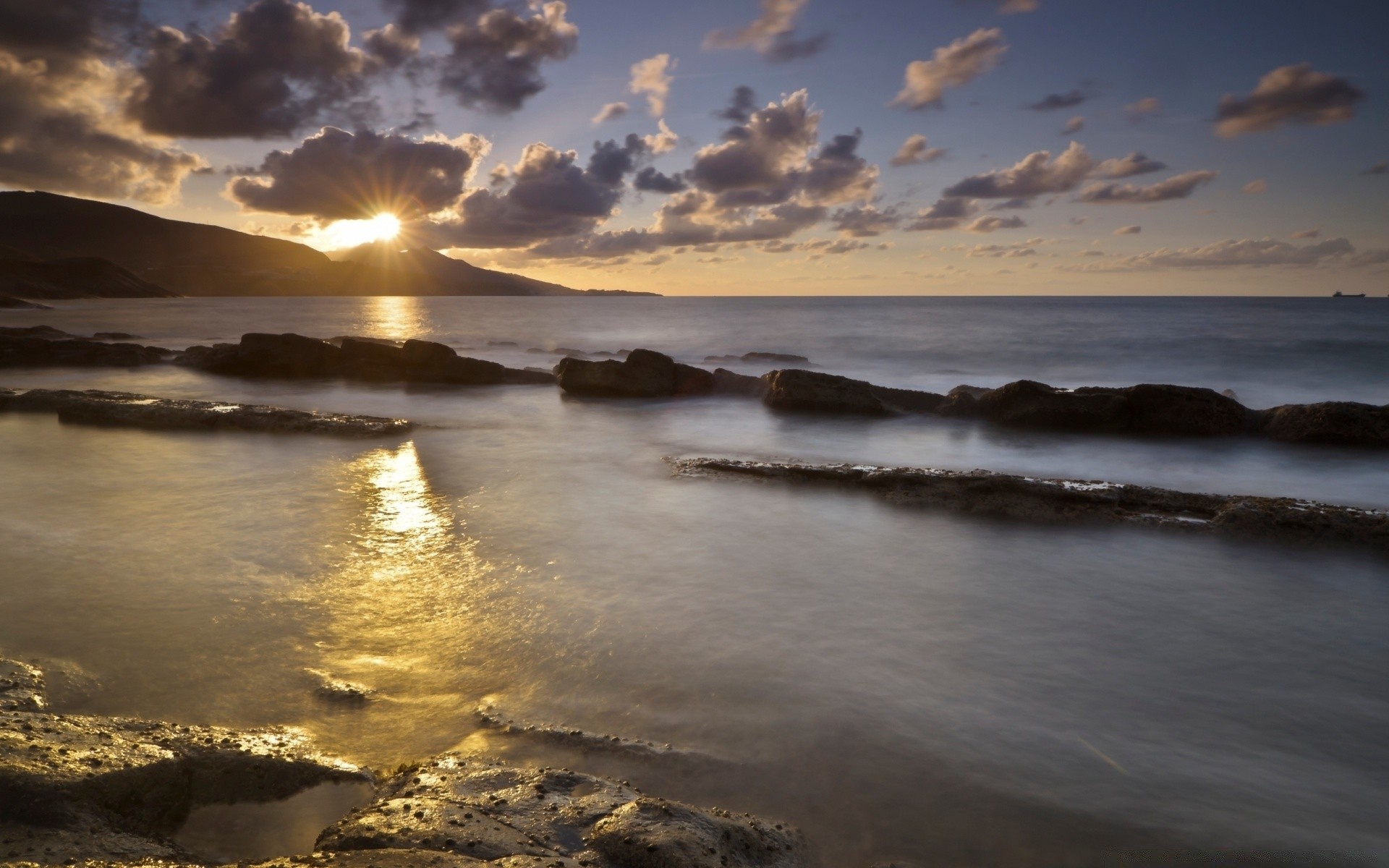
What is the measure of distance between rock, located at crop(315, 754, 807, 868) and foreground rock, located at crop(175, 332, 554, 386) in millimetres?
17526

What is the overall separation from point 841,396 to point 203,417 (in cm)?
1163

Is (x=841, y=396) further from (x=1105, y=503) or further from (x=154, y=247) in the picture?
(x=154, y=247)

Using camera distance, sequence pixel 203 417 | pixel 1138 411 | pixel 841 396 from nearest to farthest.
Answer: pixel 203 417
pixel 1138 411
pixel 841 396

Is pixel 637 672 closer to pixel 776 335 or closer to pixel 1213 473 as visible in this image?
pixel 1213 473

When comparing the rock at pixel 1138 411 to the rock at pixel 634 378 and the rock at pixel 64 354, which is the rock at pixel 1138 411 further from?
the rock at pixel 64 354

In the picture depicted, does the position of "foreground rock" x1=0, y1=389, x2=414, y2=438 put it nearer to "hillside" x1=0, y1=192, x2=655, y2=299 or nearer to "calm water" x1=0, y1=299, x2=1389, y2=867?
"calm water" x1=0, y1=299, x2=1389, y2=867

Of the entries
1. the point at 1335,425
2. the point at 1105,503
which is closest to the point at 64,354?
the point at 1105,503

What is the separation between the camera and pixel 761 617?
559cm

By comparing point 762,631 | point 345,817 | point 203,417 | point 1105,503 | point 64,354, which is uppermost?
point 64,354

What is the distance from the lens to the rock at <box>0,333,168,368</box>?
2134cm

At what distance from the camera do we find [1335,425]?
12.1m

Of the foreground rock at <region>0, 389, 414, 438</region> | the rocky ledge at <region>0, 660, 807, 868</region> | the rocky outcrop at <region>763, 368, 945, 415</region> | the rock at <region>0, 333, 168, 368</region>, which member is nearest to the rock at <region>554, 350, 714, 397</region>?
the rocky outcrop at <region>763, 368, 945, 415</region>

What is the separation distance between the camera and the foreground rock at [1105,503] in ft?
24.8

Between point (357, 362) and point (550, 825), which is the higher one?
point (357, 362)
